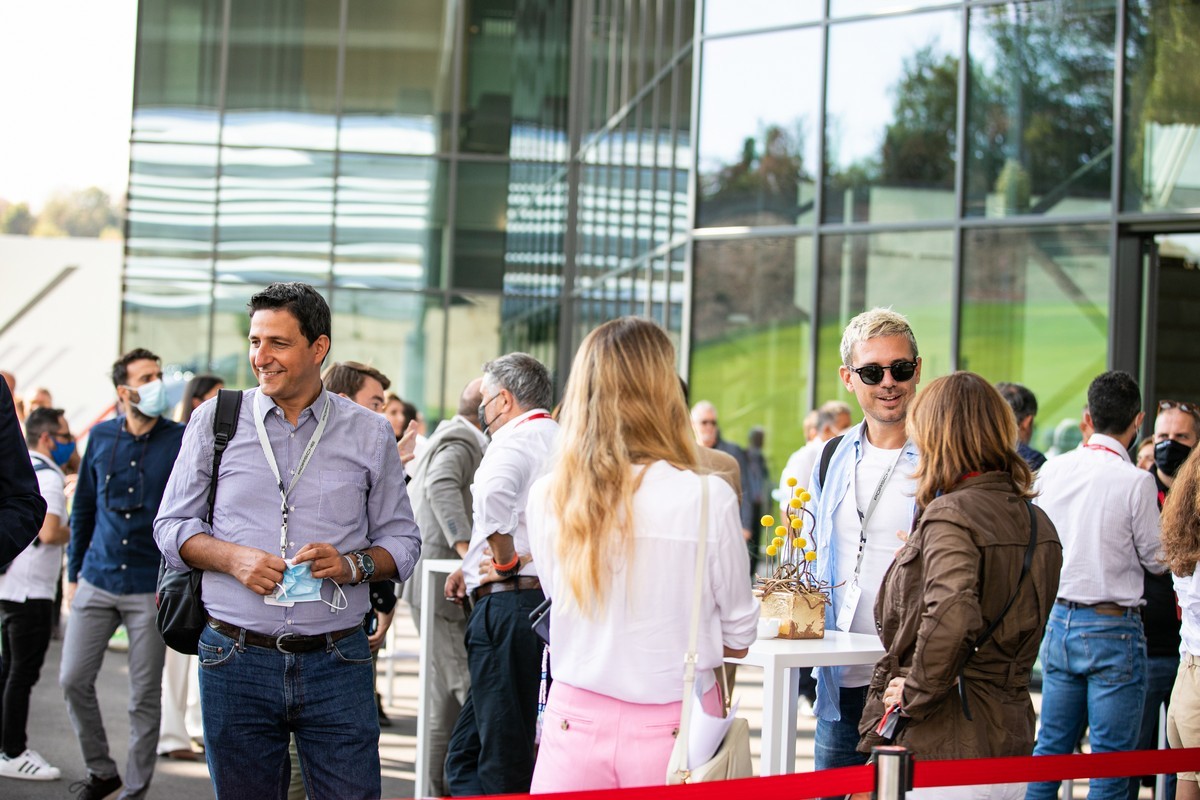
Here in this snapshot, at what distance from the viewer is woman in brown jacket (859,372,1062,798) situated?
3.35m

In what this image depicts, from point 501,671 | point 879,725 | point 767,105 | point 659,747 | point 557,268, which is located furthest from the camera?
point 557,268

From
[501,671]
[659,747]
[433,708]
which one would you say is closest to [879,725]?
[659,747]

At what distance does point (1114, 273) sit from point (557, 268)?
33.3ft

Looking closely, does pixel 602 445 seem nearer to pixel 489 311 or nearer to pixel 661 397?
pixel 661 397

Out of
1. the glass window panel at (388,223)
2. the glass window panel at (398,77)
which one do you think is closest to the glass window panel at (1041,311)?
the glass window panel at (388,223)

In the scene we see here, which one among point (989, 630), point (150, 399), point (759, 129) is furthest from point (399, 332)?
point (989, 630)

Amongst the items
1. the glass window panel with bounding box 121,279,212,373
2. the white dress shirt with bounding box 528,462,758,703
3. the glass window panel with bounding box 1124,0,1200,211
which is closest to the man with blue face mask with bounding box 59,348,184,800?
the white dress shirt with bounding box 528,462,758,703

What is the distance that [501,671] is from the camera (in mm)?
5016

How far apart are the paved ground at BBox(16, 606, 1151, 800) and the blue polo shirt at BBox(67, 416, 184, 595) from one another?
1164 mm

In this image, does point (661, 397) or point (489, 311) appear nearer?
point (661, 397)

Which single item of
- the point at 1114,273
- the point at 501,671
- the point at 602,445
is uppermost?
the point at 1114,273

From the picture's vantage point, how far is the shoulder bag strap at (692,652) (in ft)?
9.14

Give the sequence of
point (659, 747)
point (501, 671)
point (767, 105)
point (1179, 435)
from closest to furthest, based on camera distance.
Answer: point (659, 747) → point (501, 671) → point (1179, 435) → point (767, 105)

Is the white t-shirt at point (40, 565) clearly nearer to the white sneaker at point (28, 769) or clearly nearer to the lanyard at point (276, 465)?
the white sneaker at point (28, 769)
